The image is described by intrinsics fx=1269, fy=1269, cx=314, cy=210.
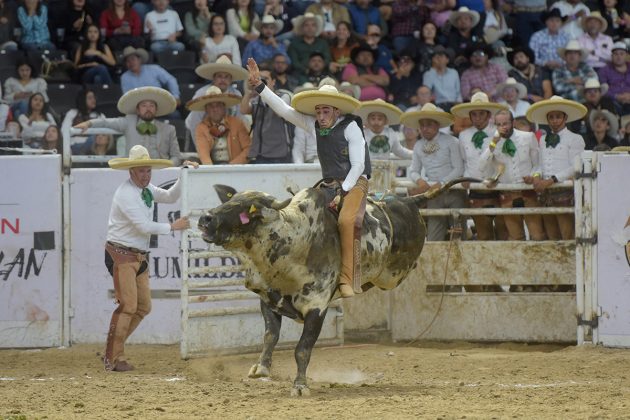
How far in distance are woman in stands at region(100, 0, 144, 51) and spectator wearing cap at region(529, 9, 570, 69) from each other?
225 inches

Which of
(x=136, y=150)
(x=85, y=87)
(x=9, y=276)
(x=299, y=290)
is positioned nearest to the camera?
(x=299, y=290)

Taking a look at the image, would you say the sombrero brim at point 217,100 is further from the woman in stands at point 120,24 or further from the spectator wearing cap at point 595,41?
the spectator wearing cap at point 595,41

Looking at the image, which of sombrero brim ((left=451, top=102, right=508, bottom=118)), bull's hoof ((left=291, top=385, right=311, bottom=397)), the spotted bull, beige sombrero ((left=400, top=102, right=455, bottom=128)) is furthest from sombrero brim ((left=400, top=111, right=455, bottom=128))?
bull's hoof ((left=291, top=385, right=311, bottom=397))

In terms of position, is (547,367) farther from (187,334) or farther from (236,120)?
(236,120)

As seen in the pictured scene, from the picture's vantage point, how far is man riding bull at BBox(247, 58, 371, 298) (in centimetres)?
978

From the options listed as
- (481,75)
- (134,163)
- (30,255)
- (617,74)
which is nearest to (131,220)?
(134,163)

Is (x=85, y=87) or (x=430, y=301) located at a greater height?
(x=85, y=87)

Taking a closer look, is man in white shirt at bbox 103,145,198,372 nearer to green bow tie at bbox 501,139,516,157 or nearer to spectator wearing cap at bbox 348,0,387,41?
green bow tie at bbox 501,139,516,157

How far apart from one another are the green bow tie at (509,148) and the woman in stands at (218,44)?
4.94 meters

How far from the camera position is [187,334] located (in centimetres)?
1140

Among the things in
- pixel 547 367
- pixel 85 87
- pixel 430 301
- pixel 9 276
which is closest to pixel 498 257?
pixel 430 301

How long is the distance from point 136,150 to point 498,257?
12.7 feet

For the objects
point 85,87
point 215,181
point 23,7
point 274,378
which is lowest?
point 274,378

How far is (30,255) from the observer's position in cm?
1266
